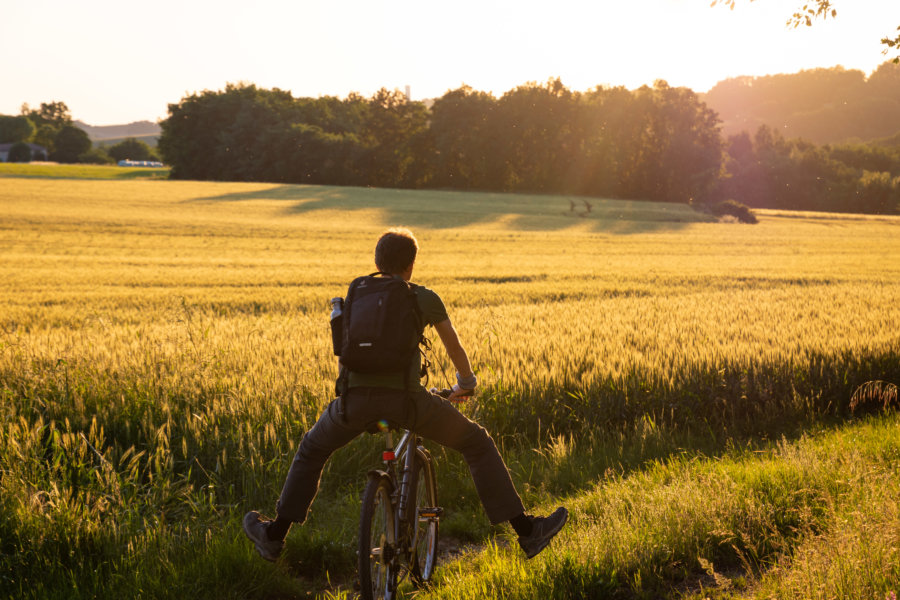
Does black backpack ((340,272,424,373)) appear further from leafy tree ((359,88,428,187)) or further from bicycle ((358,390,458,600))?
leafy tree ((359,88,428,187))

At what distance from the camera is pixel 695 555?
3.94 metres

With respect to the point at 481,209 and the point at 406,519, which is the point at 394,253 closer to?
the point at 406,519

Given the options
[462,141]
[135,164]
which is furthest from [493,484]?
[135,164]

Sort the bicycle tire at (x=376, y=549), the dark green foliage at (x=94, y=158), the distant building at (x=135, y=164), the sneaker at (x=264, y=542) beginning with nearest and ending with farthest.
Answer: the bicycle tire at (x=376, y=549), the sneaker at (x=264, y=542), the dark green foliage at (x=94, y=158), the distant building at (x=135, y=164)

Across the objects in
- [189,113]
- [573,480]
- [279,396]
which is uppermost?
[189,113]

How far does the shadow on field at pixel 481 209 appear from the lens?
47.3m

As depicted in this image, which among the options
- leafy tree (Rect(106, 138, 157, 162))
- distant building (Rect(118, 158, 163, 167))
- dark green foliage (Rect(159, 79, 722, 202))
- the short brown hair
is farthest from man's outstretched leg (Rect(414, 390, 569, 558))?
leafy tree (Rect(106, 138, 157, 162))

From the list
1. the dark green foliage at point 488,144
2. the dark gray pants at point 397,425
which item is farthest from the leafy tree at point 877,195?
the dark gray pants at point 397,425

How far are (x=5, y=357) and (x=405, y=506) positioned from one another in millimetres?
6257

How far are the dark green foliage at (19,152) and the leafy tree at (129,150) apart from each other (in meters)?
22.7

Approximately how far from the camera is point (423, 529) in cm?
415

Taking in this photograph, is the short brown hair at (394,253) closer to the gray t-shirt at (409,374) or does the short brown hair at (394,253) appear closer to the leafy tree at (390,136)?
the gray t-shirt at (409,374)

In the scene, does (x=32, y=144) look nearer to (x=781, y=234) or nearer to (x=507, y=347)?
(x=781, y=234)

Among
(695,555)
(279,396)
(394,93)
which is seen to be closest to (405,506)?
(695,555)
